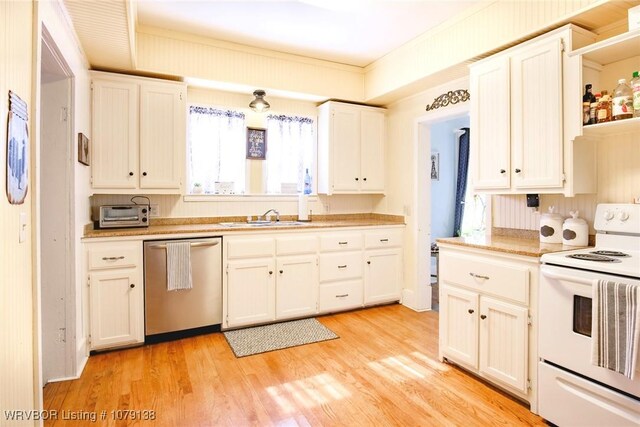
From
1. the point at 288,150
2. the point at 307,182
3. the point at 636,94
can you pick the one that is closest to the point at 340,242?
the point at 307,182

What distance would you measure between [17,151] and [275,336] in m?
2.38

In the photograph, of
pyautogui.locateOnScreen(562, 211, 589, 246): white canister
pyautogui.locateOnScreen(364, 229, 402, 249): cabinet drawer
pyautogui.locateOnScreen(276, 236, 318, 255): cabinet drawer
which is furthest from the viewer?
pyautogui.locateOnScreen(364, 229, 402, 249): cabinet drawer

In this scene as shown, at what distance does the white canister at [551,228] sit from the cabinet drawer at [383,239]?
68.1 inches

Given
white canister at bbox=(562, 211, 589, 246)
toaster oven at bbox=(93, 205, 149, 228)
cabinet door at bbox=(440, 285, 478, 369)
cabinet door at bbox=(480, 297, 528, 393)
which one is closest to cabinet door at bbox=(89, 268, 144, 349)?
toaster oven at bbox=(93, 205, 149, 228)

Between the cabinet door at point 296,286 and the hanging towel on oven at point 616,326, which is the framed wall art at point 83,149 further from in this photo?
the hanging towel on oven at point 616,326

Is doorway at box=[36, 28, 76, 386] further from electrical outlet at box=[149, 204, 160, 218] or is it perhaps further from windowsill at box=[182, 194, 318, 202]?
windowsill at box=[182, 194, 318, 202]

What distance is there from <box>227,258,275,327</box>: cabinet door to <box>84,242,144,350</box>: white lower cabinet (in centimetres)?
74

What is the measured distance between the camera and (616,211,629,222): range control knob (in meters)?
2.06

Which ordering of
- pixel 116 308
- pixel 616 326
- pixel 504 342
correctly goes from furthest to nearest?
1. pixel 116 308
2. pixel 504 342
3. pixel 616 326

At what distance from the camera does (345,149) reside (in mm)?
4145

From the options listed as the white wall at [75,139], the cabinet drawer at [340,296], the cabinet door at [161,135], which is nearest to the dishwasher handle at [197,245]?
the white wall at [75,139]

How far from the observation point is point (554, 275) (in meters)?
1.90

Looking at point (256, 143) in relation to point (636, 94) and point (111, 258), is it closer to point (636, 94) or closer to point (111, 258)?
point (111, 258)

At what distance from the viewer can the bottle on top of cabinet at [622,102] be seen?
193 cm
